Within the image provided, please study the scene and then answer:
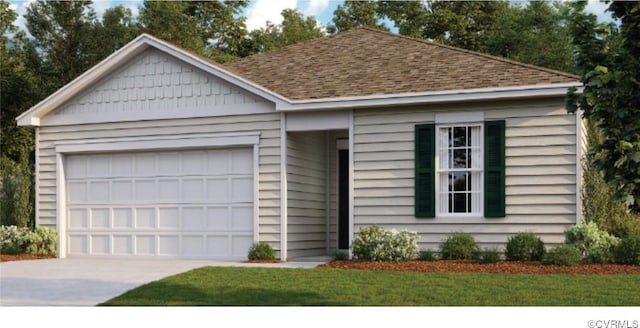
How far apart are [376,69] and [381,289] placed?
7.21m

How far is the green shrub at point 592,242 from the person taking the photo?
43.1 ft

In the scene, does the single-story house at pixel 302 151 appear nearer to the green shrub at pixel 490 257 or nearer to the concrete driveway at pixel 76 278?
the green shrub at pixel 490 257

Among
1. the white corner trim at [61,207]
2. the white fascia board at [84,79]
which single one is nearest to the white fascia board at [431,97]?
the white fascia board at [84,79]

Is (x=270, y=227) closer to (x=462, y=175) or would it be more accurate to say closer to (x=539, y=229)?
(x=462, y=175)

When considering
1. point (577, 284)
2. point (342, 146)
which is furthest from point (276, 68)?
point (577, 284)

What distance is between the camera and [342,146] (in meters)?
17.6

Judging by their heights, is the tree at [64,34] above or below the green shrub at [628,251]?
above

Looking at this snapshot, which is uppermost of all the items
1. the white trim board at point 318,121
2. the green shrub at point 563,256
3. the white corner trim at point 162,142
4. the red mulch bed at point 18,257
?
the white trim board at point 318,121

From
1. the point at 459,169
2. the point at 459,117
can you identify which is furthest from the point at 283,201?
the point at 459,117

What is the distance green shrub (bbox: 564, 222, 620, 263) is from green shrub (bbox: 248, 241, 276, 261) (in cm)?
545

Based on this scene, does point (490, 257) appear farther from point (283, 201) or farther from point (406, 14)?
point (406, 14)

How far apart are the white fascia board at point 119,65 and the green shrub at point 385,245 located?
314 centimetres

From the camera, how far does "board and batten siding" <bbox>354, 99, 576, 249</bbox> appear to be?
551 inches

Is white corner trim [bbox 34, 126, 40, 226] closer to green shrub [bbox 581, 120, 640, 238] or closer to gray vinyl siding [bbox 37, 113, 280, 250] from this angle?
gray vinyl siding [bbox 37, 113, 280, 250]
